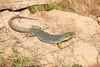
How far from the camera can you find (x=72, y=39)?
7566 millimetres

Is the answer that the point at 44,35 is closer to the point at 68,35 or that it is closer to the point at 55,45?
the point at 55,45

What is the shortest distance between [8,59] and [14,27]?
1.11 m

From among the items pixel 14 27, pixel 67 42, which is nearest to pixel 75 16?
pixel 67 42

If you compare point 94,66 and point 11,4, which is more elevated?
point 11,4

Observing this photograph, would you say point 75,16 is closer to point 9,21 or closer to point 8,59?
point 9,21

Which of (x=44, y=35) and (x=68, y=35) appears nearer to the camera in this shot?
(x=68, y=35)

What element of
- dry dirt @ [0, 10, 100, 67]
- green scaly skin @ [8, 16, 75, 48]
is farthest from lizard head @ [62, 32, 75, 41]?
dry dirt @ [0, 10, 100, 67]

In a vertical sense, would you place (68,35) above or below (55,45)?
above

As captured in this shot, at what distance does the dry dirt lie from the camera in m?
7.04

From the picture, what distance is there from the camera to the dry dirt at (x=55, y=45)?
7043mm

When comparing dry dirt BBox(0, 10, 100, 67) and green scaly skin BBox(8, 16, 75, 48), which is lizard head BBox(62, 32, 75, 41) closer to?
green scaly skin BBox(8, 16, 75, 48)

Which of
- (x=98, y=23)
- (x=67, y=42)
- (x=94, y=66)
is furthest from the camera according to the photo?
(x=98, y=23)

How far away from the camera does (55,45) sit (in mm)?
7418

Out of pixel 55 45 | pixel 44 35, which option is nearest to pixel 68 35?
pixel 55 45
